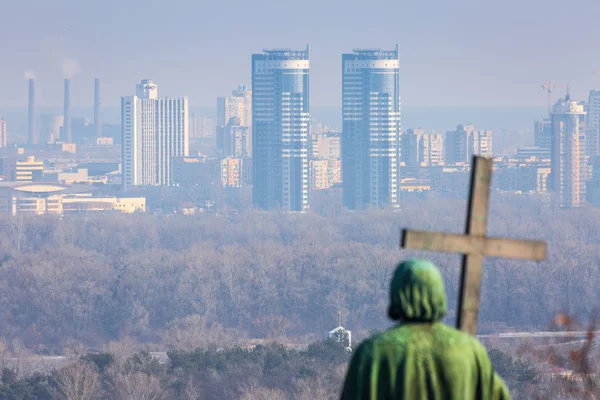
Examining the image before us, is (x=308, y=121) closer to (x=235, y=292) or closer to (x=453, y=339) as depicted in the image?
(x=235, y=292)

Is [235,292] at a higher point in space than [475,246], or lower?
lower

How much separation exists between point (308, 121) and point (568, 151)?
90.2 ft

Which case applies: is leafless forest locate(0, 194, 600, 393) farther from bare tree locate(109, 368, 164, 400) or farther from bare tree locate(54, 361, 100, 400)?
bare tree locate(54, 361, 100, 400)

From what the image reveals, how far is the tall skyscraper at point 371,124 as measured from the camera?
6610 inches

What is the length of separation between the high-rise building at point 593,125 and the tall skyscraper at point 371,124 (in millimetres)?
18528

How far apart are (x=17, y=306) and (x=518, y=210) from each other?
180 ft

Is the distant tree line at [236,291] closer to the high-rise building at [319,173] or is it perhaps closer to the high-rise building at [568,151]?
the high-rise building at [568,151]

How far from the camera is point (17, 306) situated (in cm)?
7612

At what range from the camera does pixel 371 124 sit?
178m

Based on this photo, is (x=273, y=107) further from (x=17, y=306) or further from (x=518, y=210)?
(x=17, y=306)

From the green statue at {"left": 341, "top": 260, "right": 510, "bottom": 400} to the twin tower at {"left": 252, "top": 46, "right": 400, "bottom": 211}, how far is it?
162309mm

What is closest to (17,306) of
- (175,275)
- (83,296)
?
(83,296)

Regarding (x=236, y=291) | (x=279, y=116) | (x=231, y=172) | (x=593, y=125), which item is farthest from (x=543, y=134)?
(x=236, y=291)

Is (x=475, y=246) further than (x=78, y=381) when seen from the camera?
No
